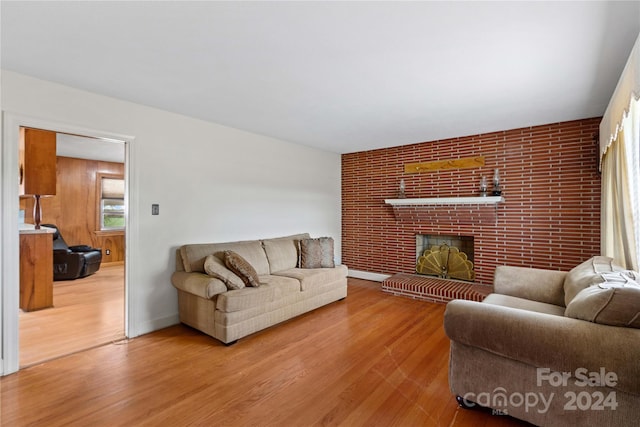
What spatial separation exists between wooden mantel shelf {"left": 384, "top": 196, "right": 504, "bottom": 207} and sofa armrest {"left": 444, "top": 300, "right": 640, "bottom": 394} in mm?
2748

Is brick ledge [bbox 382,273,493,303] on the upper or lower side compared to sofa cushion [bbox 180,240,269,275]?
lower

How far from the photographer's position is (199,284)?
2.97 meters

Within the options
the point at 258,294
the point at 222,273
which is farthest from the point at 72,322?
the point at 258,294

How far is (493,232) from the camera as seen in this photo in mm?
4371

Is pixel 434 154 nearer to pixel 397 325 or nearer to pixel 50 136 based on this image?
pixel 397 325

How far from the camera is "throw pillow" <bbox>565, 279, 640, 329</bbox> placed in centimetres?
147

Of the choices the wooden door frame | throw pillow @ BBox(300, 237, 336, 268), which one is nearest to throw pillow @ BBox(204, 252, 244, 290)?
throw pillow @ BBox(300, 237, 336, 268)

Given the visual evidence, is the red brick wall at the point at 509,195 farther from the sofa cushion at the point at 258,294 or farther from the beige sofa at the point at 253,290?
the sofa cushion at the point at 258,294

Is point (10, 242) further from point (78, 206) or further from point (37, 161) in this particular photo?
point (78, 206)

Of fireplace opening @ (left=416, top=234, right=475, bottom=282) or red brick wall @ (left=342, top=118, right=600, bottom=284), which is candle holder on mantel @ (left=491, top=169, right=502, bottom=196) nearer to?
red brick wall @ (left=342, top=118, right=600, bottom=284)

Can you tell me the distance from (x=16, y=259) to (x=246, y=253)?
200cm

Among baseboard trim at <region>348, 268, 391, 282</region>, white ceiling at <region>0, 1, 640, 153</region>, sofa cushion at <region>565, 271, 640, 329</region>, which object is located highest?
white ceiling at <region>0, 1, 640, 153</region>

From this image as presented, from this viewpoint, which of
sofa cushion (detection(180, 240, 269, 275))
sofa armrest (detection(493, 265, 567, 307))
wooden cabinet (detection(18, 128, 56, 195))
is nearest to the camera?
sofa armrest (detection(493, 265, 567, 307))

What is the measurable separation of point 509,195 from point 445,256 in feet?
4.32
